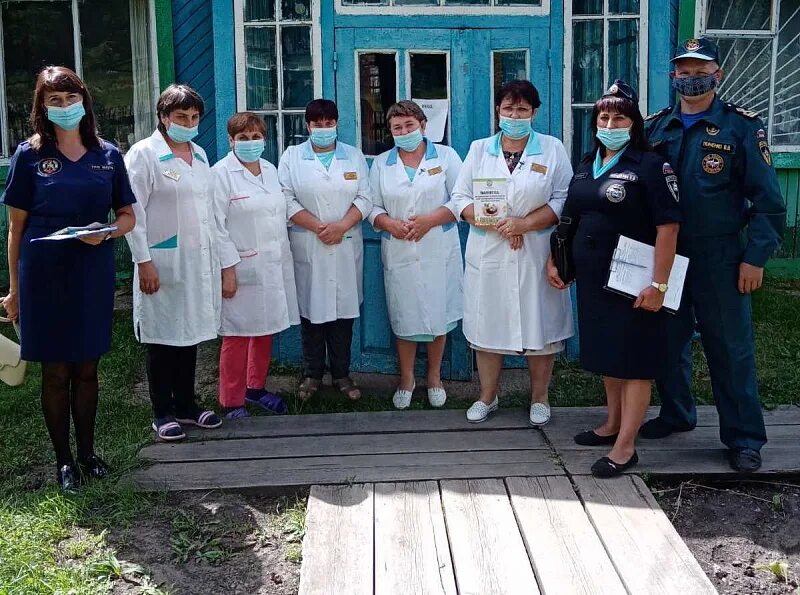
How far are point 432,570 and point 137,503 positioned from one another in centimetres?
133

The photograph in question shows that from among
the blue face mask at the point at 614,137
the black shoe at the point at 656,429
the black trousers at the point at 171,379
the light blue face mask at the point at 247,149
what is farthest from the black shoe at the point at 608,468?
the light blue face mask at the point at 247,149

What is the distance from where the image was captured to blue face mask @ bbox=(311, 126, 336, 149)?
4.74 meters

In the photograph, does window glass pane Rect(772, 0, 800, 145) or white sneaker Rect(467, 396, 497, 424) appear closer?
white sneaker Rect(467, 396, 497, 424)

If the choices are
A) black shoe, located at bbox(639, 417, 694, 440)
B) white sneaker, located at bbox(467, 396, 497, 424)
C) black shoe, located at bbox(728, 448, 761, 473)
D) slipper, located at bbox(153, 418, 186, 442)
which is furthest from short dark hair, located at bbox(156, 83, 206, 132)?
black shoe, located at bbox(728, 448, 761, 473)

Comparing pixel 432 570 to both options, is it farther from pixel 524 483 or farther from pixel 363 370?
pixel 363 370

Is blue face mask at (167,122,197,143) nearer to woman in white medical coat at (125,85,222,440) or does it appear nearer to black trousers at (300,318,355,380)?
woman in white medical coat at (125,85,222,440)

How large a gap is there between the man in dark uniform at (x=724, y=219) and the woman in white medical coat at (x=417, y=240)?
49.2 inches

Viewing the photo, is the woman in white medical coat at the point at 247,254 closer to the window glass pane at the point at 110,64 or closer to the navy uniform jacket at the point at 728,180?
the navy uniform jacket at the point at 728,180

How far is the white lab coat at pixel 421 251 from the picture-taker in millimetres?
4742

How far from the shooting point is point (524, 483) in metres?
3.77

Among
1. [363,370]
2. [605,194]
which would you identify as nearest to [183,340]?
[363,370]

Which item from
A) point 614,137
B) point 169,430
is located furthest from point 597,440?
point 169,430

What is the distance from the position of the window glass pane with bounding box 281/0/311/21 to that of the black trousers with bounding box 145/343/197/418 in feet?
7.11

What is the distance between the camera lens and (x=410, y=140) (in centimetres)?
469
